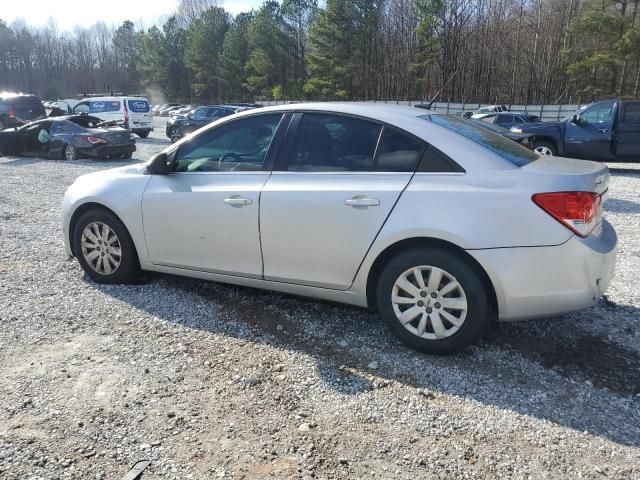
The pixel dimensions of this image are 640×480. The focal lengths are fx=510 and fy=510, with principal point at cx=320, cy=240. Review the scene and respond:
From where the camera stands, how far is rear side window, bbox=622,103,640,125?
1244 cm

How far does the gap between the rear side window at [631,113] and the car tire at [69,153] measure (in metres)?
14.9

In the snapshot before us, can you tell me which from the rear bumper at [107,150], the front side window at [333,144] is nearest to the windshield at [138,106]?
the rear bumper at [107,150]

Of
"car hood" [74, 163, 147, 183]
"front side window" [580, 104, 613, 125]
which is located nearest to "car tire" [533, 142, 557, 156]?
"front side window" [580, 104, 613, 125]

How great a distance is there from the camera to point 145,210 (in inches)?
169

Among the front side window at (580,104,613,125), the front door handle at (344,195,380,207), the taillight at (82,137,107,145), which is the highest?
the front side window at (580,104,613,125)

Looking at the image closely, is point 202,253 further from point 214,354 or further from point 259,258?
point 214,354

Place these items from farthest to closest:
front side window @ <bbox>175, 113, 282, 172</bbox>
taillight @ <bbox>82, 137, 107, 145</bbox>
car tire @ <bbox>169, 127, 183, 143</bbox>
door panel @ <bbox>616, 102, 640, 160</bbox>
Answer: car tire @ <bbox>169, 127, 183, 143</bbox> → taillight @ <bbox>82, 137, 107, 145</bbox> → door panel @ <bbox>616, 102, 640, 160</bbox> → front side window @ <bbox>175, 113, 282, 172</bbox>

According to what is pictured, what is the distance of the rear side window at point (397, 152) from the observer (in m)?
3.38

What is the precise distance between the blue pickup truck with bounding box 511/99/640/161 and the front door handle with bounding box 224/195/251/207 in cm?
1075

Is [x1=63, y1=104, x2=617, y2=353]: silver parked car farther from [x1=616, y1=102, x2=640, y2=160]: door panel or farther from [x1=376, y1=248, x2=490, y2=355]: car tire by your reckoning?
[x1=616, y1=102, x2=640, y2=160]: door panel

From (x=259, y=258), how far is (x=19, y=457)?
1930 mm

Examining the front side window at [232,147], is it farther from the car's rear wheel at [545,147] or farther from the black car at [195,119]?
the black car at [195,119]

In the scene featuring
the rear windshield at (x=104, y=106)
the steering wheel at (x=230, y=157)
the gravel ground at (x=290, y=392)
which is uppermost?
the rear windshield at (x=104, y=106)

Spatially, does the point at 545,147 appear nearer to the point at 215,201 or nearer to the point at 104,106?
the point at 215,201
